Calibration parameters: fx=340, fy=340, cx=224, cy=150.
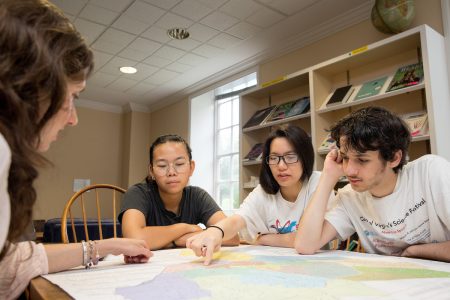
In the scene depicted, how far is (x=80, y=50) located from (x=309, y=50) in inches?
118

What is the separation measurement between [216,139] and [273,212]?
3.43 meters

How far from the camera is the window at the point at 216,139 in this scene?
4.59 meters

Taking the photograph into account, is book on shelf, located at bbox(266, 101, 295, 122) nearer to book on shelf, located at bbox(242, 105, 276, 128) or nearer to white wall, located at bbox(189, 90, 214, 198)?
book on shelf, located at bbox(242, 105, 276, 128)

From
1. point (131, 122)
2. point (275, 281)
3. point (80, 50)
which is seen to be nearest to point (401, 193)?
point (275, 281)

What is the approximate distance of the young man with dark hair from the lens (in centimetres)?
112

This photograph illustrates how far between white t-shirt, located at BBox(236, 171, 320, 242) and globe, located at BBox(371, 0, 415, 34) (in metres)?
1.50

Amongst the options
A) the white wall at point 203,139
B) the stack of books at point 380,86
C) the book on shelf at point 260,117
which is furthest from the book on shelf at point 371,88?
the white wall at point 203,139

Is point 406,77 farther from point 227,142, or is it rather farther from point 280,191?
point 227,142

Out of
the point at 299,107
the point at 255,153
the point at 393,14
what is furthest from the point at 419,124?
the point at 255,153

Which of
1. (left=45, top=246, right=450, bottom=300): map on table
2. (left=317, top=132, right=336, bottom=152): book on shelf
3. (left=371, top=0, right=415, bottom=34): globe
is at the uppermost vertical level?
(left=371, top=0, right=415, bottom=34): globe

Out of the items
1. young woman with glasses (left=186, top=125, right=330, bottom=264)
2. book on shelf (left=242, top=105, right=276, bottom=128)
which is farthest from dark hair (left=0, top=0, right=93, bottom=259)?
book on shelf (left=242, top=105, right=276, bottom=128)

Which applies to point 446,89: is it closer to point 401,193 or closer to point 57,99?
point 401,193

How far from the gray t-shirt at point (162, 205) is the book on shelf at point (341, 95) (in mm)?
1440

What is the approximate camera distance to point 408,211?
3.78 feet
